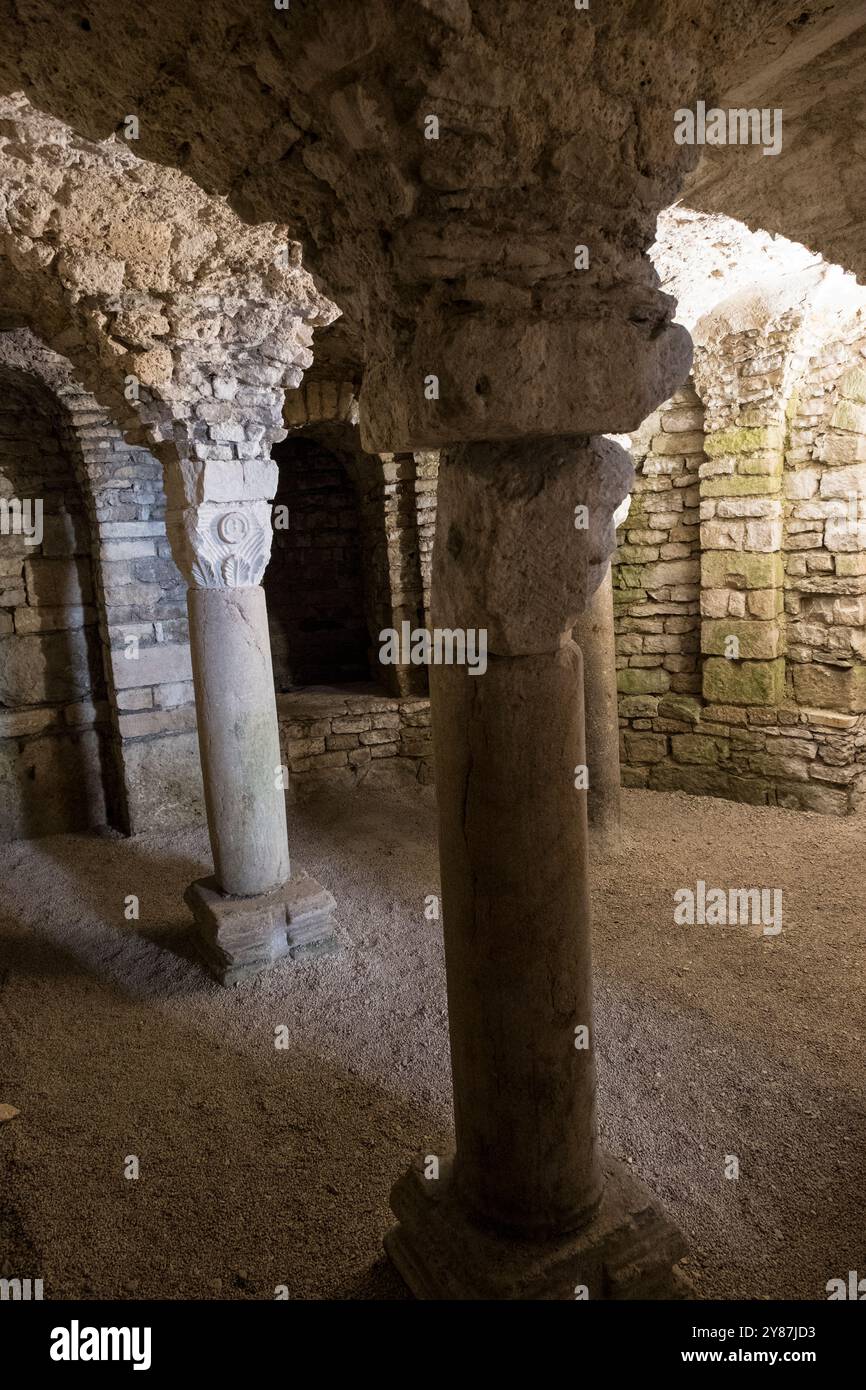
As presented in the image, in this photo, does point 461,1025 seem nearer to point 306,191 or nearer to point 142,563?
point 306,191

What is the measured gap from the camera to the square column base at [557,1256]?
2.14 metres

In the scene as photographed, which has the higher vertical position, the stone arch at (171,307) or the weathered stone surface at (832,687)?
the stone arch at (171,307)

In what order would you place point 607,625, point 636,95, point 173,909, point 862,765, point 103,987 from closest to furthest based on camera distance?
point 636,95, point 103,987, point 173,909, point 607,625, point 862,765

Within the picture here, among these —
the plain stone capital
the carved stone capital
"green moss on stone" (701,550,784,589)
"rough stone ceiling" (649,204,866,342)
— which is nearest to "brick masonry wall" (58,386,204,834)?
the carved stone capital

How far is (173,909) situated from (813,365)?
5.26 metres

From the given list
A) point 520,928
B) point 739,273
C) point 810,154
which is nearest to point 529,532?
point 520,928

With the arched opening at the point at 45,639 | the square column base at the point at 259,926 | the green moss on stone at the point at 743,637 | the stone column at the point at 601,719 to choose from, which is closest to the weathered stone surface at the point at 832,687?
the green moss on stone at the point at 743,637

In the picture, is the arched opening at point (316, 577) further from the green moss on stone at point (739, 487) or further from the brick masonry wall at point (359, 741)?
the green moss on stone at point (739, 487)

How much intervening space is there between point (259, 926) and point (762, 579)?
4013 mm

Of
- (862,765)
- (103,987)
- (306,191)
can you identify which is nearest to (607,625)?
(862,765)

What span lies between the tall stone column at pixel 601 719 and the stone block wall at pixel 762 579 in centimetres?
103

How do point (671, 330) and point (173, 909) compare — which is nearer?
point (671, 330)

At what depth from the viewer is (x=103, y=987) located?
14.3 feet

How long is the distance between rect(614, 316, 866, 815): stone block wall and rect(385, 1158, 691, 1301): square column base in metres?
4.32
